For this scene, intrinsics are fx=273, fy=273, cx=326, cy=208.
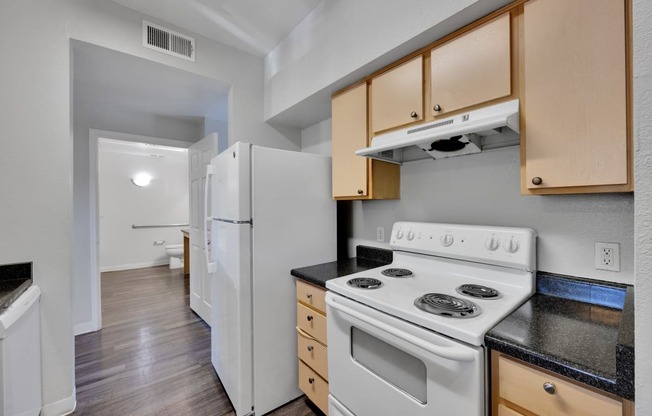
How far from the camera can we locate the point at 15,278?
1587mm

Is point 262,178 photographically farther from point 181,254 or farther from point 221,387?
point 181,254

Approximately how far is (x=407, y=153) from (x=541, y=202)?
0.79 meters

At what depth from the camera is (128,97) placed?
110 inches

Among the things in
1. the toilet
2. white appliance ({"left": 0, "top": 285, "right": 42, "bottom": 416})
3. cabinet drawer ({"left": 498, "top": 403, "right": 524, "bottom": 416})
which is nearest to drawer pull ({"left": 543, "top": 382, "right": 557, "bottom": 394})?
cabinet drawer ({"left": 498, "top": 403, "right": 524, "bottom": 416})

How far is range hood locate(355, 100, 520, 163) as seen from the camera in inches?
43.8

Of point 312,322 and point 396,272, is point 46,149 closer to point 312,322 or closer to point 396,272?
point 312,322

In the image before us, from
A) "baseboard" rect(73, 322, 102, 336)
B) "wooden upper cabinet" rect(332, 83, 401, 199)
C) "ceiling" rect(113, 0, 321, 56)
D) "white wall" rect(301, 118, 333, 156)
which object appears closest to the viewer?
"wooden upper cabinet" rect(332, 83, 401, 199)

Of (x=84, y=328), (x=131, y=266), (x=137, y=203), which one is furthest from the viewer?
(x=137, y=203)

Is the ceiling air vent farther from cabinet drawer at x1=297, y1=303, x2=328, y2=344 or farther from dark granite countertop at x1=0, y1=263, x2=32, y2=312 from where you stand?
cabinet drawer at x1=297, y1=303, x2=328, y2=344

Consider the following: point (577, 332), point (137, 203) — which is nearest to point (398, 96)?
point (577, 332)

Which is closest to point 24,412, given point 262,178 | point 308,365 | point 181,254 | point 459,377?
point 308,365

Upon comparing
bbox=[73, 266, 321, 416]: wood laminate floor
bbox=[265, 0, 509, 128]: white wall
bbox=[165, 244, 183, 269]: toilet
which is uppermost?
bbox=[265, 0, 509, 128]: white wall

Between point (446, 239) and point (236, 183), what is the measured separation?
1.28m

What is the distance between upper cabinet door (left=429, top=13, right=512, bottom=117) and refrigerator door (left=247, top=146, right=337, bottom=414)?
36.3 inches
